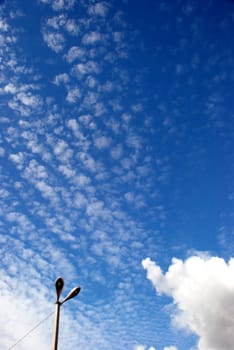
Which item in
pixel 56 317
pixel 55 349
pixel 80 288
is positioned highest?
pixel 80 288

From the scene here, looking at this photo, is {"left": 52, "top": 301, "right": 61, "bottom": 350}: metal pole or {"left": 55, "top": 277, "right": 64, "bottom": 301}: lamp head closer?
{"left": 52, "top": 301, "right": 61, "bottom": 350}: metal pole

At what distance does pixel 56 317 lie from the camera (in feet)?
33.9

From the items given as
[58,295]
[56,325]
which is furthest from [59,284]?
[56,325]

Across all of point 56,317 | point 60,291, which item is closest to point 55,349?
point 56,317

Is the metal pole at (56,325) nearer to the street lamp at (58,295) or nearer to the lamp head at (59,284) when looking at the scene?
the street lamp at (58,295)

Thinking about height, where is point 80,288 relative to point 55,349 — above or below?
above

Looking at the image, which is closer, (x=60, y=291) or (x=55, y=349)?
(x=55, y=349)

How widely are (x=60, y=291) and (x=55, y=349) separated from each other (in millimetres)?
1640

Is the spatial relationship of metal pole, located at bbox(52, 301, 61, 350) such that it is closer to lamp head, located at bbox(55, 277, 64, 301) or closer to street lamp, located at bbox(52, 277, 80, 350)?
street lamp, located at bbox(52, 277, 80, 350)

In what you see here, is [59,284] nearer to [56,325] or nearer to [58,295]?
[58,295]

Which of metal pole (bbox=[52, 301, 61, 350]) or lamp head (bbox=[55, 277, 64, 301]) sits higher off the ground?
lamp head (bbox=[55, 277, 64, 301])

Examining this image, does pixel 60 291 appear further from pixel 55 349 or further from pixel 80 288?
pixel 55 349

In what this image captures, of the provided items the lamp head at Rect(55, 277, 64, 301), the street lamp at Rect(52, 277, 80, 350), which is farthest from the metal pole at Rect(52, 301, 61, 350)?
the lamp head at Rect(55, 277, 64, 301)

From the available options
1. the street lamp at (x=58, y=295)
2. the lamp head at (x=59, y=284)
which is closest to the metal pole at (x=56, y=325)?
the street lamp at (x=58, y=295)
